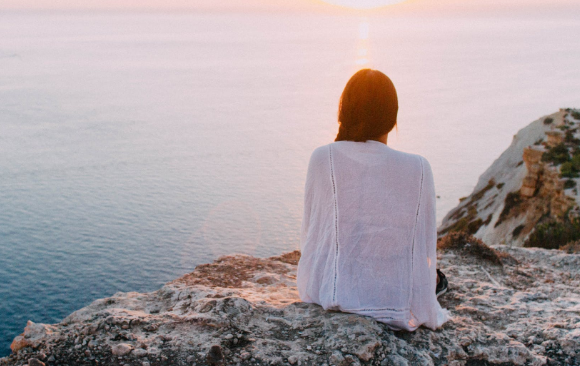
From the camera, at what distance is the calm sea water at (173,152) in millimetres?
44281

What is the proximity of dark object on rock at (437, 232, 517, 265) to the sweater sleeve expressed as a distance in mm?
5103

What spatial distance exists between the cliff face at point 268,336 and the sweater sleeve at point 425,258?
0.23 m

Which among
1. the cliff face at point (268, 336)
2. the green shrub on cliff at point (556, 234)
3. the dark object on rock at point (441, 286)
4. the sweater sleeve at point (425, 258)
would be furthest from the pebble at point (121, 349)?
the green shrub on cliff at point (556, 234)

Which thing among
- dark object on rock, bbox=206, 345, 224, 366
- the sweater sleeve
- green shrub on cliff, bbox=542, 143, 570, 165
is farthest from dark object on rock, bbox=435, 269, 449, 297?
green shrub on cliff, bbox=542, 143, 570, 165

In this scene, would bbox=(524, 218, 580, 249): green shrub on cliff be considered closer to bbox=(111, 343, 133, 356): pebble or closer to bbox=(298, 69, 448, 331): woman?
bbox=(298, 69, 448, 331): woman

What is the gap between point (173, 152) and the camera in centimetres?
6712

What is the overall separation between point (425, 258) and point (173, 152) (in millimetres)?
64845

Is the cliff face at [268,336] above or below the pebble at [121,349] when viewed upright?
below

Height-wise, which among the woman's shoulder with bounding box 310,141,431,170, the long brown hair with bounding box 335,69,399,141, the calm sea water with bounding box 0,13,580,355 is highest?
the long brown hair with bounding box 335,69,399,141

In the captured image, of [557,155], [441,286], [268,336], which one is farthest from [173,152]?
[268,336]

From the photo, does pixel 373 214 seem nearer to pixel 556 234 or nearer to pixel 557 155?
pixel 556 234

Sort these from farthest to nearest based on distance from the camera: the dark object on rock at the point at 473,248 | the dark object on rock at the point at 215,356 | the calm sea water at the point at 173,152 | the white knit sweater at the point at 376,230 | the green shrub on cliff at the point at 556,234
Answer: the calm sea water at the point at 173,152, the green shrub on cliff at the point at 556,234, the dark object on rock at the point at 473,248, the white knit sweater at the point at 376,230, the dark object on rock at the point at 215,356

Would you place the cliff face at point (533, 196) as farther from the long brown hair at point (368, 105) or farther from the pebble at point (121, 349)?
the pebble at point (121, 349)

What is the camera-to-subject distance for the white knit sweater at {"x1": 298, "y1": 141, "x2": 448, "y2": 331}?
173 inches
